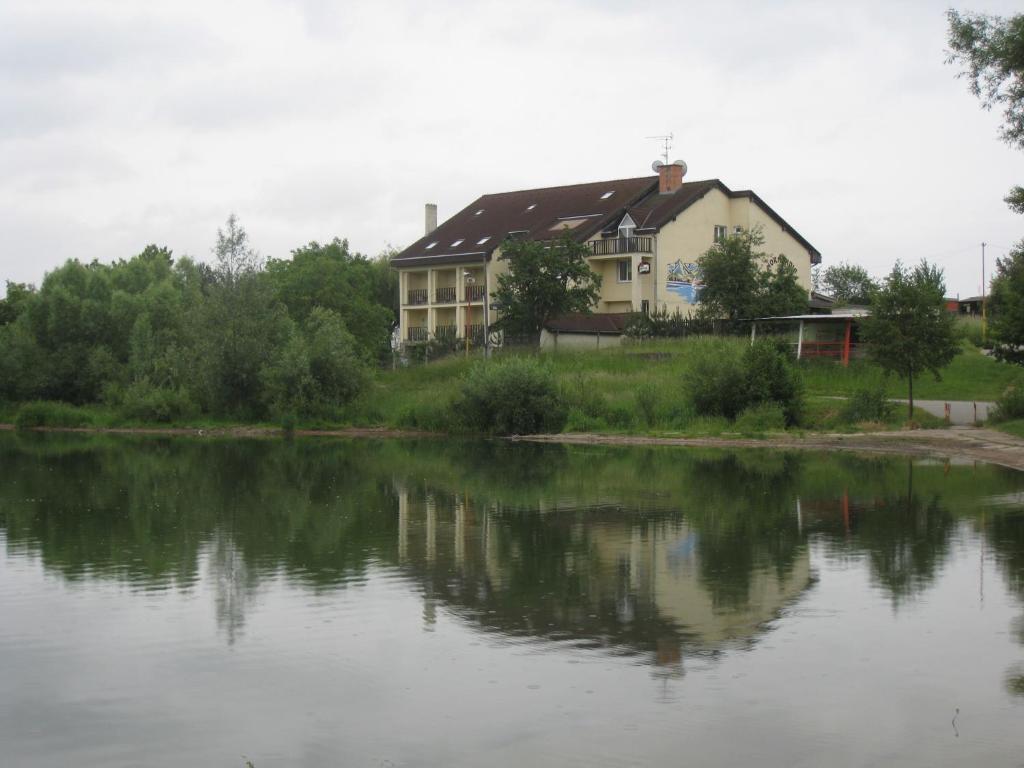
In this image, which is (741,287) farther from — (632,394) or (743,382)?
(743,382)

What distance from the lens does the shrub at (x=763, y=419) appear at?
4397 centimetres

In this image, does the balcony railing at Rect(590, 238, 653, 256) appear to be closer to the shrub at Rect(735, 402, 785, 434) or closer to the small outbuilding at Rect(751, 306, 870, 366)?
the small outbuilding at Rect(751, 306, 870, 366)

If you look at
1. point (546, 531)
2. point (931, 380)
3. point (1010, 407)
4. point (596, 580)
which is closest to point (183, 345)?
point (931, 380)

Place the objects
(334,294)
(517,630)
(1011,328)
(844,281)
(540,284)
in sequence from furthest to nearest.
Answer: (844,281) → (334,294) → (540,284) → (1011,328) → (517,630)

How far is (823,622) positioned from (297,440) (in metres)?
38.7

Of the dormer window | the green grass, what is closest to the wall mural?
the dormer window

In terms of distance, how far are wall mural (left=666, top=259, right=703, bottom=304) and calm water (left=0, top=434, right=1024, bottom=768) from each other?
4344 cm

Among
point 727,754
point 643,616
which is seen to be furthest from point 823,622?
point 727,754

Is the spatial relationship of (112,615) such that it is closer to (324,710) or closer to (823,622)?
(324,710)

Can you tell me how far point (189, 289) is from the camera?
67.1 meters

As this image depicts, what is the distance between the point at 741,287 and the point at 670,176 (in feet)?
44.7

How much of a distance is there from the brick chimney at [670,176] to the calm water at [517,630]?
1898 inches

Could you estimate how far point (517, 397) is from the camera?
4903cm

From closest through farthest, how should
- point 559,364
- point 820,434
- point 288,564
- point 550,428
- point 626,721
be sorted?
1. point 626,721
2. point 288,564
3. point 820,434
4. point 550,428
5. point 559,364
